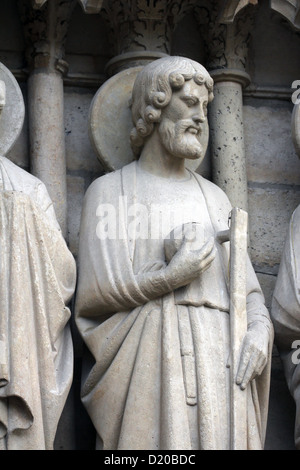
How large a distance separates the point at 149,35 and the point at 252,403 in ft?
5.57

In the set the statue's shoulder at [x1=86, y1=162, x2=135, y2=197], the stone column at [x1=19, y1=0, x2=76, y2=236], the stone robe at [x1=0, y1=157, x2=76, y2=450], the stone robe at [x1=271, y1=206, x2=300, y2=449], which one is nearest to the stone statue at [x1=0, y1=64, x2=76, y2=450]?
the stone robe at [x1=0, y1=157, x2=76, y2=450]

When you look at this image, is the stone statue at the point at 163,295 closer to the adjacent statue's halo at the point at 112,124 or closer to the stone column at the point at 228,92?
the adjacent statue's halo at the point at 112,124

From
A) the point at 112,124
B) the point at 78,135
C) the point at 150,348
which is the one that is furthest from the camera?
the point at 78,135

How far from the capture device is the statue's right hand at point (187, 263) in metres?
6.80

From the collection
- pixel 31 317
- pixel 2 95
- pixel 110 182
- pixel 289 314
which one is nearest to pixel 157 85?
pixel 110 182

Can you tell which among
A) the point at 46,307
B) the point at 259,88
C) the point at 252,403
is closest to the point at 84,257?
the point at 46,307

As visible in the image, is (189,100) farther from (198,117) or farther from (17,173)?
(17,173)

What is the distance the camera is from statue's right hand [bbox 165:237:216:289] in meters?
6.80

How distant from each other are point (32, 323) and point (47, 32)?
1.50 m

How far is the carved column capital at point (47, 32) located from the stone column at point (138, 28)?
0.18 meters

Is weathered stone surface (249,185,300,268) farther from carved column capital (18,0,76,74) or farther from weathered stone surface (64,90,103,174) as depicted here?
carved column capital (18,0,76,74)

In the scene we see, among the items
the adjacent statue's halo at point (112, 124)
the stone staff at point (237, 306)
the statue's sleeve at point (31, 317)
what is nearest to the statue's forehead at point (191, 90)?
the adjacent statue's halo at point (112, 124)

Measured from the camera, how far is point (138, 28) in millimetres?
7668

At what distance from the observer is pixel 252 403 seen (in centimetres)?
679
